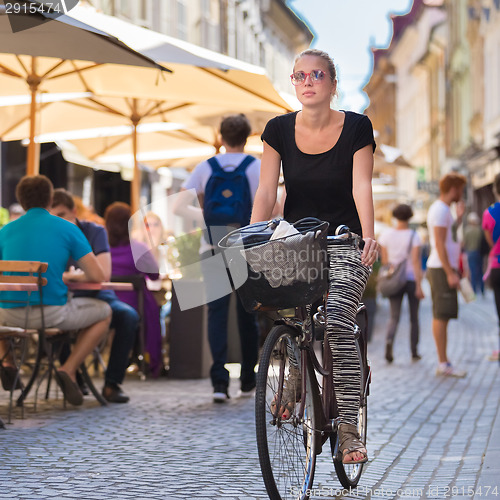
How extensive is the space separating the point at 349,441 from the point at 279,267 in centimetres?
86

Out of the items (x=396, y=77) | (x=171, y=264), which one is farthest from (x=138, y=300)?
(x=396, y=77)

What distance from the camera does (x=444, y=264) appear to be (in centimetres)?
1084

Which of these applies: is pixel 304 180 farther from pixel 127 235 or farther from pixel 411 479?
pixel 127 235

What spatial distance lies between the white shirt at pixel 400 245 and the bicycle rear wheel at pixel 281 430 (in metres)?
8.44

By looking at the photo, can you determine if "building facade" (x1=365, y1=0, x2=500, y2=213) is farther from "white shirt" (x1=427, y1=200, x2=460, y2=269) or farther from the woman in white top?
"white shirt" (x1=427, y1=200, x2=460, y2=269)

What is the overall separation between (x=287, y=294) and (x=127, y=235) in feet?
20.5

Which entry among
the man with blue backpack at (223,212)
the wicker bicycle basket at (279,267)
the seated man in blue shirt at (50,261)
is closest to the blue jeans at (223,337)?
the man with blue backpack at (223,212)

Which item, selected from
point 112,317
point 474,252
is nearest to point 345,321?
point 112,317

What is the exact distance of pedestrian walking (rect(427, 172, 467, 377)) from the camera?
1080 centimetres

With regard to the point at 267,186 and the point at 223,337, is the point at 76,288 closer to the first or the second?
the point at 223,337

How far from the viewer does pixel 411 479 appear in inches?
219

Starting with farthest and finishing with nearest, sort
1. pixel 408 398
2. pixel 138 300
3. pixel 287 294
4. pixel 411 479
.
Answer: pixel 138 300, pixel 408 398, pixel 411 479, pixel 287 294

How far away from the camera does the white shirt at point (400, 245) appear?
13.0 metres

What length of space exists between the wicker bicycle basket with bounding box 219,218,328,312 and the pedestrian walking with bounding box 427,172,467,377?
6.47 metres
